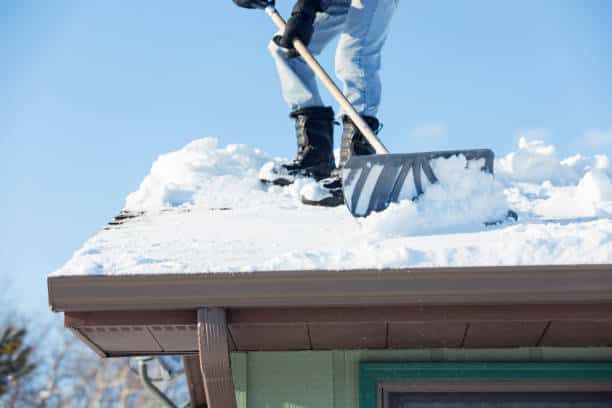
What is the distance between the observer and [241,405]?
12.7ft

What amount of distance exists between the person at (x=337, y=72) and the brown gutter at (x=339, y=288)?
1.91 m

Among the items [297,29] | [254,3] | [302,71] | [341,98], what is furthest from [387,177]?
[254,3]

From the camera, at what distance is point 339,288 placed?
130 inches

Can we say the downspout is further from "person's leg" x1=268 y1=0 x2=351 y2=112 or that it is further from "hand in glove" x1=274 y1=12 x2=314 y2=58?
"hand in glove" x1=274 y1=12 x2=314 y2=58

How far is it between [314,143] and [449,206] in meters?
1.74

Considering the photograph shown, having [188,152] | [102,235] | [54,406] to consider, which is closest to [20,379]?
[54,406]

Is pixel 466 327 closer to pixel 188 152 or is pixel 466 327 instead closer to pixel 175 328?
pixel 175 328

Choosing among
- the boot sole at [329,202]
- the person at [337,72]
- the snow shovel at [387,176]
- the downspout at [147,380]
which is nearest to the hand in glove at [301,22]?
the person at [337,72]

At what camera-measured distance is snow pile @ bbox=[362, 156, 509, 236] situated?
12.7ft

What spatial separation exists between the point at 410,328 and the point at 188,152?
2624mm

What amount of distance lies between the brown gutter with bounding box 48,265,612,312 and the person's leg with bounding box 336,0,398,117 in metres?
2.34

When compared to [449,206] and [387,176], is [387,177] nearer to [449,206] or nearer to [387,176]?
[387,176]

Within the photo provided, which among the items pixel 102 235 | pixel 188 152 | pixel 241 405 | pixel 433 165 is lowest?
pixel 241 405

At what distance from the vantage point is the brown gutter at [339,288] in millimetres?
3277
